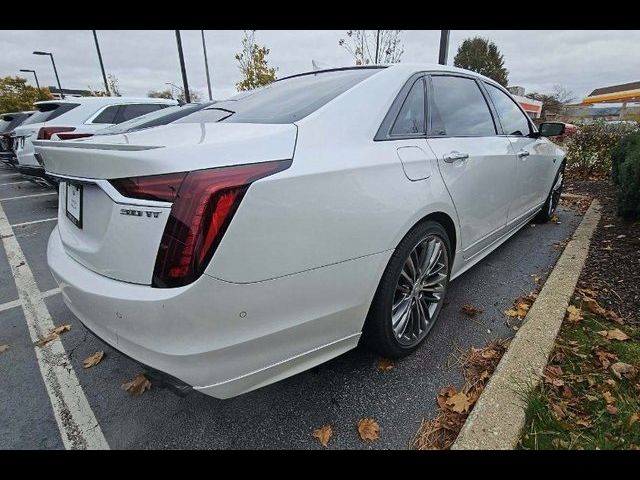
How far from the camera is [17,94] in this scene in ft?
115

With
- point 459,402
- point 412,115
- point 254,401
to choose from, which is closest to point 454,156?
point 412,115

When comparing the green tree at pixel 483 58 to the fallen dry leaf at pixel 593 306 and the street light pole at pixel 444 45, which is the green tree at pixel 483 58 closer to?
the street light pole at pixel 444 45

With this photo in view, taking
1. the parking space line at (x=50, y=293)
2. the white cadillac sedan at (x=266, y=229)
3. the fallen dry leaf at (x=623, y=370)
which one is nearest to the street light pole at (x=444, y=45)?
the white cadillac sedan at (x=266, y=229)

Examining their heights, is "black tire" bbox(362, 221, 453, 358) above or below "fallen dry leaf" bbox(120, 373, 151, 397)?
above

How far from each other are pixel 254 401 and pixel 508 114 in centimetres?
325

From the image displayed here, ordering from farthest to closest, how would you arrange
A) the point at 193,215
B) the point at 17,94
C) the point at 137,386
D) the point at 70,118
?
the point at 17,94 < the point at 70,118 < the point at 137,386 < the point at 193,215

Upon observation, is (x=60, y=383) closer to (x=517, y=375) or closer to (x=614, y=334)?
(x=517, y=375)

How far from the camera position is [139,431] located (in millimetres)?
1763

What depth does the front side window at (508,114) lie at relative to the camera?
10.4ft

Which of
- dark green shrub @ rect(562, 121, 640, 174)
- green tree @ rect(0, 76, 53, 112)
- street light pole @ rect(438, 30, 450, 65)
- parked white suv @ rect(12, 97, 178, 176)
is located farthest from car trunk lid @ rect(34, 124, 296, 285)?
green tree @ rect(0, 76, 53, 112)

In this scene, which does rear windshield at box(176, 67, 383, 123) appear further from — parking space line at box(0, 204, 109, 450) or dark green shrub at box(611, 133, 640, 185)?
dark green shrub at box(611, 133, 640, 185)

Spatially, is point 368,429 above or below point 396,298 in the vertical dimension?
below

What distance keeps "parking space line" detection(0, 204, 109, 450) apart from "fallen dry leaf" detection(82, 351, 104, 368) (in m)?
0.07

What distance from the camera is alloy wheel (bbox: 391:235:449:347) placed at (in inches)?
81.1
